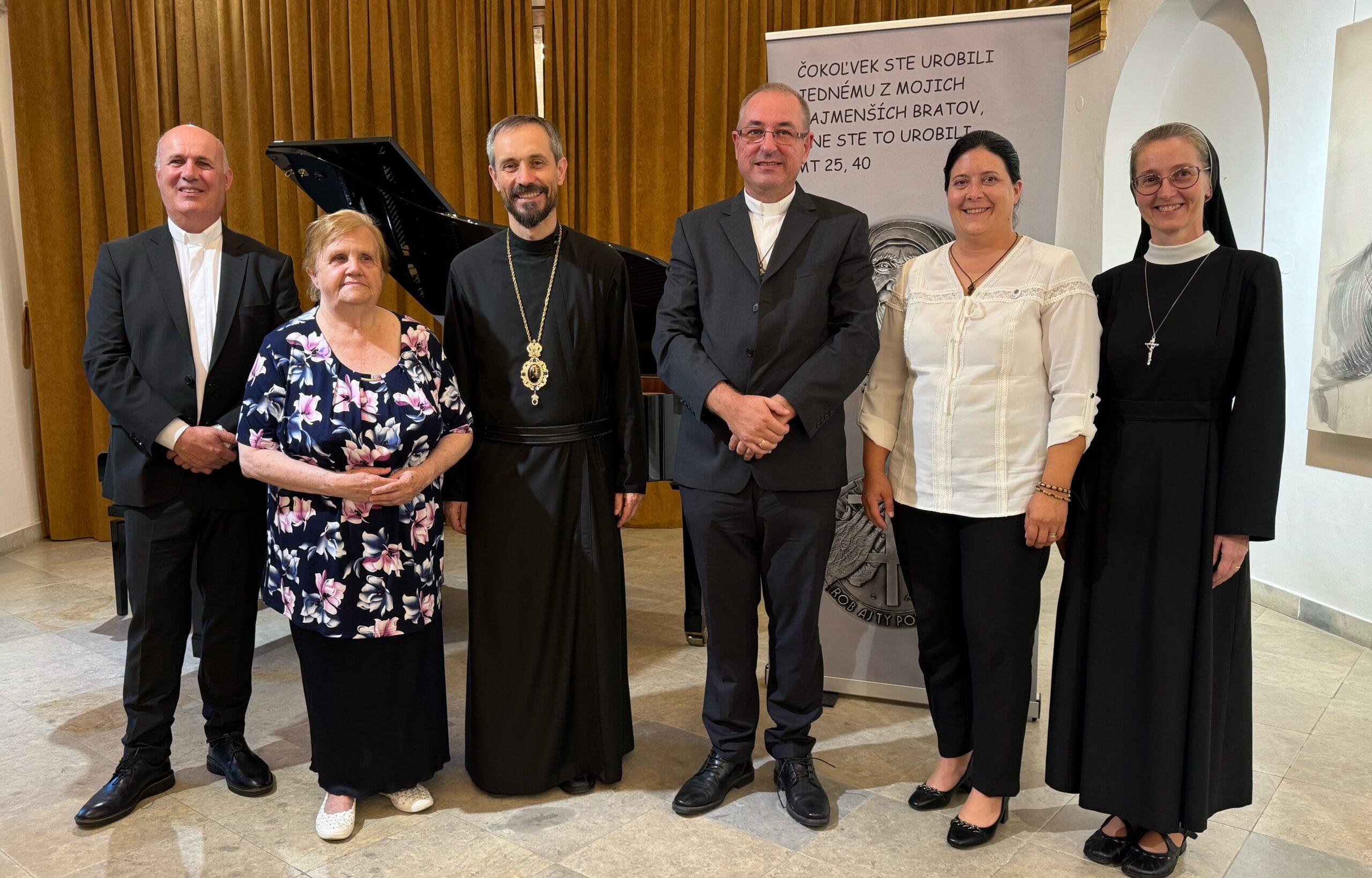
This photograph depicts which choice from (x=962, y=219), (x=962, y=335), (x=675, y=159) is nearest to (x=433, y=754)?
(x=962, y=335)

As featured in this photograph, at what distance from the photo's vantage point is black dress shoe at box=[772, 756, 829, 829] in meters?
2.42

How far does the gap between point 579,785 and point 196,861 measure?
927mm

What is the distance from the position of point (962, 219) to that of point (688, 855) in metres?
1.63

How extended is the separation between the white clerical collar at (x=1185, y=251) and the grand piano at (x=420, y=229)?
167 centimetres

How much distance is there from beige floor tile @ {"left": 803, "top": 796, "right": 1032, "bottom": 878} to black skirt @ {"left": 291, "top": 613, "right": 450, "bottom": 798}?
1.03 metres

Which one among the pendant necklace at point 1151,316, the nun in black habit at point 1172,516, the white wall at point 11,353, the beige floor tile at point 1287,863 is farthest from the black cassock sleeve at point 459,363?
the white wall at point 11,353

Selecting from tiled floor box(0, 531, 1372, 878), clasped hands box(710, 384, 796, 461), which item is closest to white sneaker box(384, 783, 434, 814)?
tiled floor box(0, 531, 1372, 878)

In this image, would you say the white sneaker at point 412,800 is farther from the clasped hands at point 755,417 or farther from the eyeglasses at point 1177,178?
the eyeglasses at point 1177,178

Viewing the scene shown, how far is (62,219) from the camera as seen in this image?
559cm

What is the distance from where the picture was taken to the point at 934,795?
2.53m

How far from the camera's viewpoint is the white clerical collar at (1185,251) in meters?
2.12

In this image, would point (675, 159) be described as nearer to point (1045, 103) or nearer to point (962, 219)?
point (1045, 103)

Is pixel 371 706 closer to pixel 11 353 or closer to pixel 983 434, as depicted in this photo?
pixel 983 434

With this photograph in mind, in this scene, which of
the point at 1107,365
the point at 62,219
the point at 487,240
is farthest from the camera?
the point at 62,219
